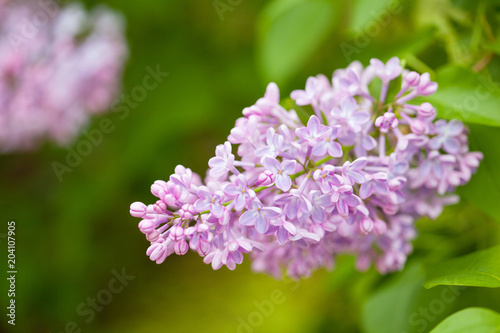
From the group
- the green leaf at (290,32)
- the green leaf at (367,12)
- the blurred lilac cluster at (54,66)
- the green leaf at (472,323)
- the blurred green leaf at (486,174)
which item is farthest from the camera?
the blurred lilac cluster at (54,66)

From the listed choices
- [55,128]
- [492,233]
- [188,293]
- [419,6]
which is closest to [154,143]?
[55,128]

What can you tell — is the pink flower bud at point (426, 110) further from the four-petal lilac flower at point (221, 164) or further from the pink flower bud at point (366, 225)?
the four-petal lilac flower at point (221, 164)

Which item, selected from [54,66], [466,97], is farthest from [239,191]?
[54,66]

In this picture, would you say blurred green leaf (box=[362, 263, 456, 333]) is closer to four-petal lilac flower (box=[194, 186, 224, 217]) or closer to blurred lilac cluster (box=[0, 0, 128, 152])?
four-petal lilac flower (box=[194, 186, 224, 217])

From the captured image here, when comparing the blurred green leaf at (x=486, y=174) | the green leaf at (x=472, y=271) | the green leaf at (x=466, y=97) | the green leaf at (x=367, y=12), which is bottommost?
the green leaf at (x=472, y=271)

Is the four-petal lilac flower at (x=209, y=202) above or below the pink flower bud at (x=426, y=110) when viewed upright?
above

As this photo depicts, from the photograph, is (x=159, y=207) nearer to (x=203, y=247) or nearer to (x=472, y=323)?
(x=203, y=247)

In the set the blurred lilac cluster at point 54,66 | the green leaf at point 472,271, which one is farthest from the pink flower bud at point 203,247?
the blurred lilac cluster at point 54,66
